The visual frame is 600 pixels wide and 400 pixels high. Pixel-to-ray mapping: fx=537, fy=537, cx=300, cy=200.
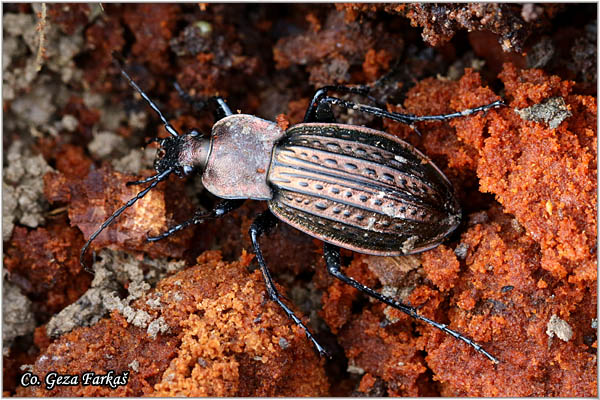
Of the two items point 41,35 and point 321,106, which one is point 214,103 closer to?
point 321,106

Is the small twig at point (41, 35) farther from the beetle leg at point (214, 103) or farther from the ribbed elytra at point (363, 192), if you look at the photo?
the ribbed elytra at point (363, 192)

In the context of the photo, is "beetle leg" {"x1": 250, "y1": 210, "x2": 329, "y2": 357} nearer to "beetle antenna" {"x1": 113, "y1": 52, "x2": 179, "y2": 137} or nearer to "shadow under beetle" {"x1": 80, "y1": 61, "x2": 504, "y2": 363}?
"shadow under beetle" {"x1": 80, "y1": 61, "x2": 504, "y2": 363}

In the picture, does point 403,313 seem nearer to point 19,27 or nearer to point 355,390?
point 355,390

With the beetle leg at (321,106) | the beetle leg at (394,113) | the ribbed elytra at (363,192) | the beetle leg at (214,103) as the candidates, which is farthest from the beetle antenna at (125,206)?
the beetle leg at (394,113)

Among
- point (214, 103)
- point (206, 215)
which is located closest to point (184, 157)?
point (206, 215)

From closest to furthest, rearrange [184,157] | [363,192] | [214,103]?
[363,192] → [184,157] → [214,103]

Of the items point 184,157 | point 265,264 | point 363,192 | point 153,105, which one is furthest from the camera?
point 153,105

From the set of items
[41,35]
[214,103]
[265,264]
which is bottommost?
[265,264]

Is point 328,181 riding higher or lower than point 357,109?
lower
